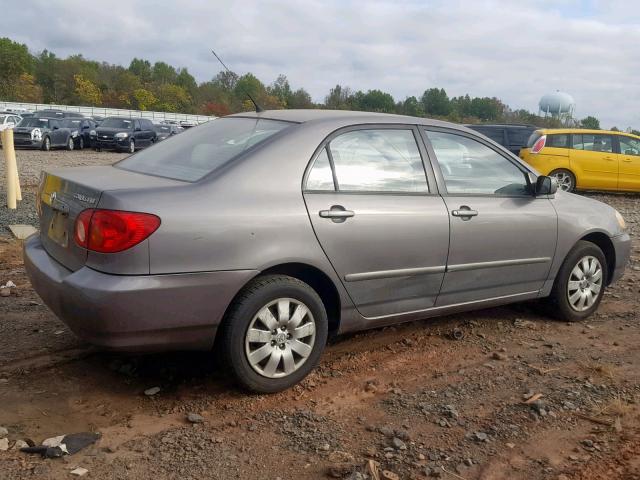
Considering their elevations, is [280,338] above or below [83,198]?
below

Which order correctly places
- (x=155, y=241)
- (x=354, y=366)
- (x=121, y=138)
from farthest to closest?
(x=121, y=138), (x=354, y=366), (x=155, y=241)

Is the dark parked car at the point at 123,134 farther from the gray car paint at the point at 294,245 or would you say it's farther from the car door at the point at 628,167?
the gray car paint at the point at 294,245

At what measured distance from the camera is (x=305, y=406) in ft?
11.7

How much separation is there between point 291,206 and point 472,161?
5.46ft

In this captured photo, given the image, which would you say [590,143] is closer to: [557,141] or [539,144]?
[557,141]

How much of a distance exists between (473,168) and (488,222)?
421mm

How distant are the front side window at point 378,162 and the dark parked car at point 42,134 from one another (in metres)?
22.8

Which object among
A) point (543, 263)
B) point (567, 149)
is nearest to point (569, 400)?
point (543, 263)

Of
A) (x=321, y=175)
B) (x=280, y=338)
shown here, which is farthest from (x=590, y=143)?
(x=280, y=338)

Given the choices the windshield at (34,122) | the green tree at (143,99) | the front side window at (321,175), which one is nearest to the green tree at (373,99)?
the windshield at (34,122)

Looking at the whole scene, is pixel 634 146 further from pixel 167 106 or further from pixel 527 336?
pixel 167 106

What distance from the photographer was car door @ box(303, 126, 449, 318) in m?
3.76

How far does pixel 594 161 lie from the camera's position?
14188 millimetres

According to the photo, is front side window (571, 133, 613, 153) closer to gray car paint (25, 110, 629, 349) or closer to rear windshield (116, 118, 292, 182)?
gray car paint (25, 110, 629, 349)
